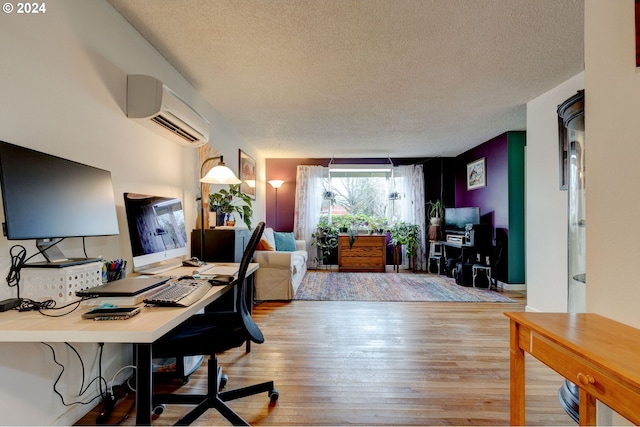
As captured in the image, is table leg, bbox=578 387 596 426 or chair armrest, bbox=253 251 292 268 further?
chair armrest, bbox=253 251 292 268

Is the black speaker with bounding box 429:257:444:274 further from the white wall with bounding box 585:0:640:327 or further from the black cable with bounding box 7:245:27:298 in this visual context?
the black cable with bounding box 7:245:27:298

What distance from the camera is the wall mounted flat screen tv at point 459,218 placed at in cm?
Answer: 479

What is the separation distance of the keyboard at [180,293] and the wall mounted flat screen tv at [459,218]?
4.53 meters

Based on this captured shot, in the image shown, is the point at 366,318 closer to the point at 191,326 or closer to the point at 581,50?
the point at 191,326

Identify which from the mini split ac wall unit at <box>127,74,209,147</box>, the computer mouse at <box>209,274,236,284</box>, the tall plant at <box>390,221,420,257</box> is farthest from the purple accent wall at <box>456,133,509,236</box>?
the mini split ac wall unit at <box>127,74,209,147</box>

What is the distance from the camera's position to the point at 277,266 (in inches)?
146

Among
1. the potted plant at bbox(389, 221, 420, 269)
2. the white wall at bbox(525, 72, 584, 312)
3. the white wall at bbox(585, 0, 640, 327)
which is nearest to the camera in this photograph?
the white wall at bbox(585, 0, 640, 327)

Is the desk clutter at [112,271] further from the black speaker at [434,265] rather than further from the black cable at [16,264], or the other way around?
the black speaker at [434,265]

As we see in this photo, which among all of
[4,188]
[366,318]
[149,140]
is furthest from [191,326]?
[366,318]

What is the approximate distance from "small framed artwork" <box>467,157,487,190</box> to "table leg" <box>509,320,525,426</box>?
4.37 m

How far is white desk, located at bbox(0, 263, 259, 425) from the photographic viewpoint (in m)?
0.91

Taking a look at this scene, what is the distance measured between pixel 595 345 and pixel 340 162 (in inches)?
222

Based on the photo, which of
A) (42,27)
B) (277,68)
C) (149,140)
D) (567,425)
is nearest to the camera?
(42,27)

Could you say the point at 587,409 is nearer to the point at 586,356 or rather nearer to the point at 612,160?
the point at 586,356
